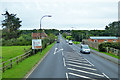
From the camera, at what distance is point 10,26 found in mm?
69875

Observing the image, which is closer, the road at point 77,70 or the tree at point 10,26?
the road at point 77,70

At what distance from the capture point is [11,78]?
11.0m

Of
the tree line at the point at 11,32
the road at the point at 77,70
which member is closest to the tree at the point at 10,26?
the tree line at the point at 11,32

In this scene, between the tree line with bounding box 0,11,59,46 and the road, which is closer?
the road

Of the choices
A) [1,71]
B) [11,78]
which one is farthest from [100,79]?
[1,71]

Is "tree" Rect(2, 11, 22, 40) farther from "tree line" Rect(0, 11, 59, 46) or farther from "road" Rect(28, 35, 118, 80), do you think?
"road" Rect(28, 35, 118, 80)

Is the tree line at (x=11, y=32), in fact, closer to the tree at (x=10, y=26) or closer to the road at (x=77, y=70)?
the tree at (x=10, y=26)

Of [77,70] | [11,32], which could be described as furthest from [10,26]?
[77,70]

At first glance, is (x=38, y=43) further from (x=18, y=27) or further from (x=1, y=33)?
(x=18, y=27)

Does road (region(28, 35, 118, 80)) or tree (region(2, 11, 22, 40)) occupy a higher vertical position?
tree (region(2, 11, 22, 40))

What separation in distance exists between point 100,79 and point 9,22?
212 feet

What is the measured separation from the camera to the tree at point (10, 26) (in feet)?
218

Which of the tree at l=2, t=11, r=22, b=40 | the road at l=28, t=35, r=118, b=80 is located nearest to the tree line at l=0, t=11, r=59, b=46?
the tree at l=2, t=11, r=22, b=40

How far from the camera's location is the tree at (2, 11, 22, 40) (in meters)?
66.5
